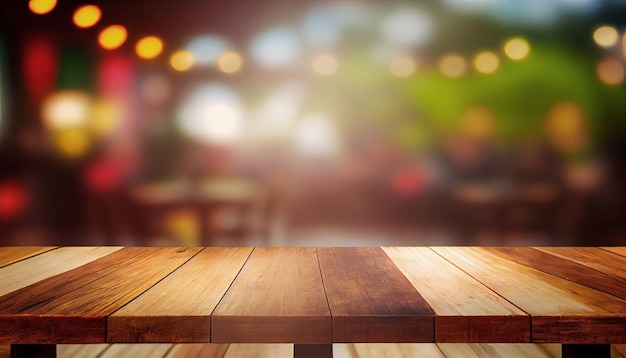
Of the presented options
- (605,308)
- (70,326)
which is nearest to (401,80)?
(605,308)

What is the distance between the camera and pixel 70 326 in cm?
86

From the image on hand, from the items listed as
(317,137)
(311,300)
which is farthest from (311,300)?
(317,137)

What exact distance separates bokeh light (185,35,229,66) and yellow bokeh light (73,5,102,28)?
0.36m

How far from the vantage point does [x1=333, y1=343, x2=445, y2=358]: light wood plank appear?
1.64 meters

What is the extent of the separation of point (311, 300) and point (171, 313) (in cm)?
29

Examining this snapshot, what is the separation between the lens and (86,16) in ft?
5.48

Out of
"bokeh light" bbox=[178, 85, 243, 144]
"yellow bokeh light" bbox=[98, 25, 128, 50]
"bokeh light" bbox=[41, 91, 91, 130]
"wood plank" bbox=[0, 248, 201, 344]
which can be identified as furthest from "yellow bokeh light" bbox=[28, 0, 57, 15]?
"wood plank" bbox=[0, 248, 201, 344]

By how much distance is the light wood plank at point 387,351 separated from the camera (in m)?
1.64

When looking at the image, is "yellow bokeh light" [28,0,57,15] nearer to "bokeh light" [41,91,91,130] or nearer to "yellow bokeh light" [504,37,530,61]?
"bokeh light" [41,91,91,130]

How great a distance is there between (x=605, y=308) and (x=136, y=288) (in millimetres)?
1032

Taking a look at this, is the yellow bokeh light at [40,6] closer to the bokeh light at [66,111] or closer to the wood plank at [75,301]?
the bokeh light at [66,111]

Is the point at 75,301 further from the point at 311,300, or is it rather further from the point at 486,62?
the point at 486,62

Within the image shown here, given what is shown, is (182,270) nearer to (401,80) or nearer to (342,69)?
(342,69)

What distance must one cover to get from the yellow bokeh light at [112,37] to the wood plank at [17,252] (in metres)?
0.78
